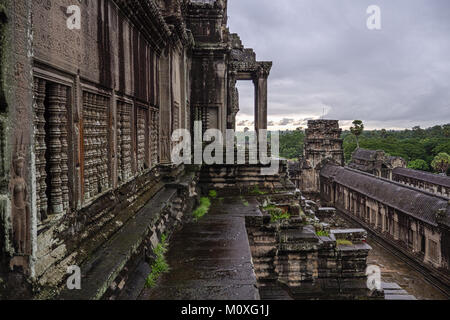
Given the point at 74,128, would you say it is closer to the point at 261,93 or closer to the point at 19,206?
the point at 19,206

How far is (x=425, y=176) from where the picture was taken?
127 ft

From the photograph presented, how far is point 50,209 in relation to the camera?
3.00 metres

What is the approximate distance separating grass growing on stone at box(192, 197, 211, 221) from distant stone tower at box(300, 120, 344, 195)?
2925 cm

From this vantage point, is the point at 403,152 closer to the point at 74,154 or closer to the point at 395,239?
the point at 395,239

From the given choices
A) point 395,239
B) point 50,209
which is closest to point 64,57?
point 50,209

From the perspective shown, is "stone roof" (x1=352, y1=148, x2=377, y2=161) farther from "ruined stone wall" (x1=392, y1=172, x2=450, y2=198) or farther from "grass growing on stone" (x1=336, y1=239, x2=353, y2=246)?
"grass growing on stone" (x1=336, y1=239, x2=353, y2=246)

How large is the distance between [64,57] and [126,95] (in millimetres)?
1999

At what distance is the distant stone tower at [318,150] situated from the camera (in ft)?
123

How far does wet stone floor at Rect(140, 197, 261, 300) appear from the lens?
13.0 feet

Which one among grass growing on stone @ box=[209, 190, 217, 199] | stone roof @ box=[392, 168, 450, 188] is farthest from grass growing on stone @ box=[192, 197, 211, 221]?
stone roof @ box=[392, 168, 450, 188]

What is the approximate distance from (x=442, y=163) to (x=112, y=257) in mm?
63513

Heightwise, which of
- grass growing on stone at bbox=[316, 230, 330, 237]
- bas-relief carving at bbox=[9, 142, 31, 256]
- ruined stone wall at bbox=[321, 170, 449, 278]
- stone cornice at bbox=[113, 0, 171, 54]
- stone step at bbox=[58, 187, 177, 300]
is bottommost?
ruined stone wall at bbox=[321, 170, 449, 278]
